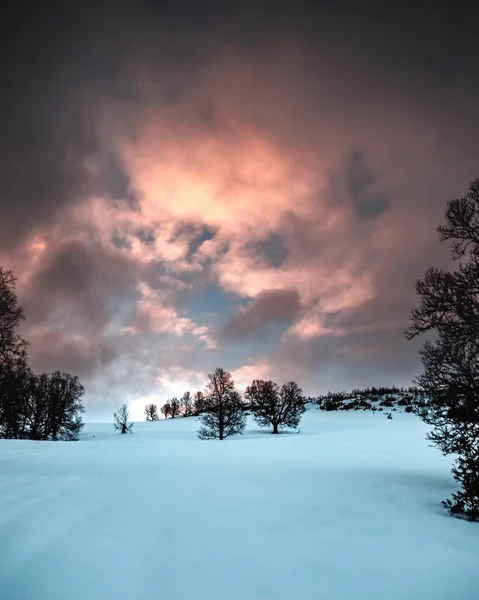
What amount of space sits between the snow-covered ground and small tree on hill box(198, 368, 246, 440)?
1383 inches

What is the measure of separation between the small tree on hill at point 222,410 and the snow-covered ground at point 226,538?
3514 centimetres

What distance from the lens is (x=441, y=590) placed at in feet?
15.1

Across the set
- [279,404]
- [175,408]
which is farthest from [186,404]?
[279,404]

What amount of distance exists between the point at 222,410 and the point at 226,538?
40.3 m

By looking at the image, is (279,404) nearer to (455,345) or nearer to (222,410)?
(222,410)

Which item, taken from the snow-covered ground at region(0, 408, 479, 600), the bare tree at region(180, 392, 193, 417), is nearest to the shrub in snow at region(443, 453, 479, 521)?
the snow-covered ground at region(0, 408, 479, 600)

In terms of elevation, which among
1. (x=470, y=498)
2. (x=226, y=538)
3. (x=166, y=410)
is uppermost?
(x=226, y=538)

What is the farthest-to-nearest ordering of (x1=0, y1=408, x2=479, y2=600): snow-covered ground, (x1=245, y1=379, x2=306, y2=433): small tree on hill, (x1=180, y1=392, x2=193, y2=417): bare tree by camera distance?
(x1=180, y1=392, x2=193, y2=417): bare tree → (x1=245, y1=379, x2=306, y2=433): small tree on hill → (x1=0, y1=408, x2=479, y2=600): snow-covered ground

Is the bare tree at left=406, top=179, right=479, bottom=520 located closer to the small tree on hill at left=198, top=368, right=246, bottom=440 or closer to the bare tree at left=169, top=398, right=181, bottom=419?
the small tree on hill at left=198, top=368, right=246, bottom=440

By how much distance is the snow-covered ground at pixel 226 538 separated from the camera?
15.3 ft

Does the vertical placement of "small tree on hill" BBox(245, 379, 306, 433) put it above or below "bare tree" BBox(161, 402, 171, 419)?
above

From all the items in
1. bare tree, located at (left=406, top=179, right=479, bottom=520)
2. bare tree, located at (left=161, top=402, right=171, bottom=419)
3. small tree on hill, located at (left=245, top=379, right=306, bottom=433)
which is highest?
bare tree, located at (left=406, top=179, right=479, bottom=520)

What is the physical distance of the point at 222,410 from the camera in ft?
147

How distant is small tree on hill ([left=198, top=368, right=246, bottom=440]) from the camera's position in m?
44.3
